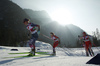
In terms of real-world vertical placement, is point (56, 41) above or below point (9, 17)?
below

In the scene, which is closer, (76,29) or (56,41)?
(56,41)

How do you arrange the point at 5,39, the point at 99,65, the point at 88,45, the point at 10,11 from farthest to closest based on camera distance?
the point at 10,11
the point at 5,39
the point at 88,45
the point at 99,65

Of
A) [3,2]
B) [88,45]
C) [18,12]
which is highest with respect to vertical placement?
[3,2]

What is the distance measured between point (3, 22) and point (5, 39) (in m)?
28.2

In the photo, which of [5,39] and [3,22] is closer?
[5,39]

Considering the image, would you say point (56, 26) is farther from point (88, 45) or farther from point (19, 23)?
point (88, 45)

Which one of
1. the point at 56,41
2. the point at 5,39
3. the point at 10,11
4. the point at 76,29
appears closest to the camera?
the point at 56,41

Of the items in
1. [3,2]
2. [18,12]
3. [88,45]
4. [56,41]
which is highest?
[3,2]

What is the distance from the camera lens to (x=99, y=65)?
4.05 feet

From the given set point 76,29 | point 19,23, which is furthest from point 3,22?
point 76,29

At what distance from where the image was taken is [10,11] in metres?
78.5

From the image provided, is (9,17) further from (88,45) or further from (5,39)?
(88,45)

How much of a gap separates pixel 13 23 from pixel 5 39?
2637 cm

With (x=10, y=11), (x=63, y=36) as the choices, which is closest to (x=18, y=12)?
(x=10, y=11)
